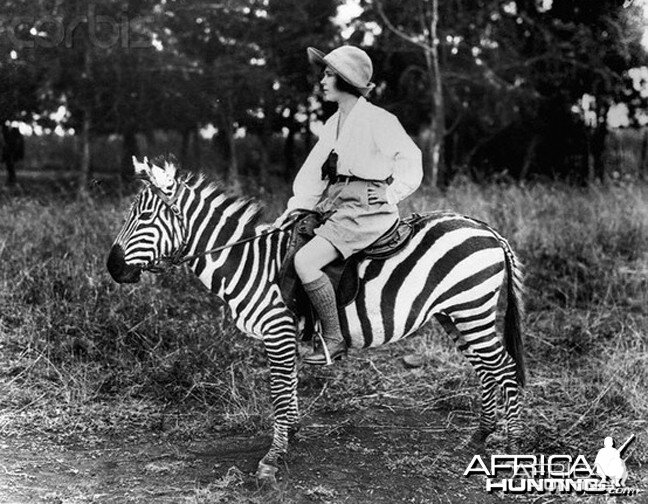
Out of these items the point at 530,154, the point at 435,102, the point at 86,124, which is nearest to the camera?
the point at 86,124

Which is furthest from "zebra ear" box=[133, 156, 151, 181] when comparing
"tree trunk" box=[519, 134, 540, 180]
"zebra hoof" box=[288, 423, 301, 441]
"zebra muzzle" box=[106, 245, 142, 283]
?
"tree trunk" box=[519, 134, 540, 180]

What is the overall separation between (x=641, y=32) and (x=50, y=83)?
1008 centimetres

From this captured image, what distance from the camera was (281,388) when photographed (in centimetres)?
386

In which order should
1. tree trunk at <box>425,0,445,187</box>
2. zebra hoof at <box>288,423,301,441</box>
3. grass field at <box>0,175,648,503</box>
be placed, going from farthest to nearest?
1. tree trunk at <box>425,0,445,187</box>
2. grass field at <box>0,175,648,503</box>
3. zebra hoof at <box>288,423,301,441</box>

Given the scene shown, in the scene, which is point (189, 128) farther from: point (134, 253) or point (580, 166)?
point (134, 253)

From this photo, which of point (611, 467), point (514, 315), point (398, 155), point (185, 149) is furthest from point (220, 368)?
point (185, 149)

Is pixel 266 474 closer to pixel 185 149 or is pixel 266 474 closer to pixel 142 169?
pixel 142 169

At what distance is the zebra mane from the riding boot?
1.78 ft

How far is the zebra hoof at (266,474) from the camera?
3.65 meters

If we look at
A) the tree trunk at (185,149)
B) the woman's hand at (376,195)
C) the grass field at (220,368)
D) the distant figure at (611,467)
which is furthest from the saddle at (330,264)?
the tree trunk at (185,149)

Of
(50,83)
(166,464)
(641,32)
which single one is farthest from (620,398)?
(641,32)

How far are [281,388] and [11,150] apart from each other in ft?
26.8

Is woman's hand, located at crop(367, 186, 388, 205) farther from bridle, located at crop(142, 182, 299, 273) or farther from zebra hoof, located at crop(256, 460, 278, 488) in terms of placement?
zebra hoof, located at crop(256, 460, 278, 488)

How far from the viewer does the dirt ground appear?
356cm
